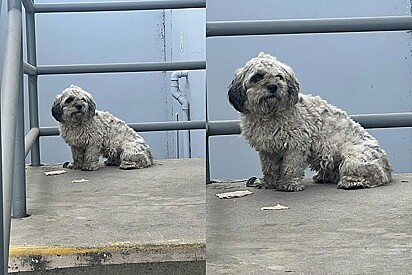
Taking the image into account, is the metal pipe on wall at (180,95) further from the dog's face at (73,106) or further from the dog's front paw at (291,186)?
the dog's face at (73,106)

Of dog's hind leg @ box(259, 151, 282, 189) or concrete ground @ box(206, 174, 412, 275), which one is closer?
concrete ground @ box(206, 174, 412, 275)

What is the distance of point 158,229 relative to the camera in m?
1.35

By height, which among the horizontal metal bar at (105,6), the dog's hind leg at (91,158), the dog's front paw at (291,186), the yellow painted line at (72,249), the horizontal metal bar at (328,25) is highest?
the horizontal metal bar at (105,6)

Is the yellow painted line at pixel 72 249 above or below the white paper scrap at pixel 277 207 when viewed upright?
below

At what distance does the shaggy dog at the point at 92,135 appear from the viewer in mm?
2223

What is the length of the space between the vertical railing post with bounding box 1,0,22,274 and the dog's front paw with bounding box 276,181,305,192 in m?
0.75

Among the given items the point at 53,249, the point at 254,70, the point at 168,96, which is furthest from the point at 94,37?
the point at 53,249

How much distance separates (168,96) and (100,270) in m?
0.71

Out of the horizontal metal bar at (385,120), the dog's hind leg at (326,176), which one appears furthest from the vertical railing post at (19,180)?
the horizontal metal bar at (385,120)

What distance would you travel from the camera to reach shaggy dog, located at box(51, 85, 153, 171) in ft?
7.29

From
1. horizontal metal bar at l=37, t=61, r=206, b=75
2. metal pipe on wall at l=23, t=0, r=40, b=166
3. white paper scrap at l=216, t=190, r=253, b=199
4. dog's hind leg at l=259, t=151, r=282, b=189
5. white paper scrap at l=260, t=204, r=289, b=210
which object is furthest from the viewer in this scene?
metal pipe on wall at l=23, t=0, r=40, b=166

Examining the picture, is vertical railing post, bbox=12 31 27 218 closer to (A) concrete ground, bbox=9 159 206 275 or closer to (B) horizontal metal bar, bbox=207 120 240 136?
(A) concrete ground, bbox=9 159 206 275

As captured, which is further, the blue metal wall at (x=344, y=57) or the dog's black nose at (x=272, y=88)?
the dog's black nose at (x=272, y=88)

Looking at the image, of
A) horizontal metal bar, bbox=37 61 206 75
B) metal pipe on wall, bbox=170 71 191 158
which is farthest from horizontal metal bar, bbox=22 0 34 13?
metal pipe on wall, bbox=170 71 191 158
